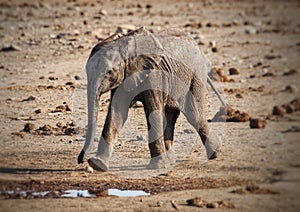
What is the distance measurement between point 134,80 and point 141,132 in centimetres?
220

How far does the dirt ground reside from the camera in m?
8.96

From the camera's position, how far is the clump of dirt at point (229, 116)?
12.2 meters

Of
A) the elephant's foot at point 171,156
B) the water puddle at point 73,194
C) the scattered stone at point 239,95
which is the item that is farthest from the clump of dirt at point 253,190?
the scattered stone at point 239,95

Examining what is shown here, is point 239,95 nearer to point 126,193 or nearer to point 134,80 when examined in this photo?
point 134,80

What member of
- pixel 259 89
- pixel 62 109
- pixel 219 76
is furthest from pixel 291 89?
pixel 62 109

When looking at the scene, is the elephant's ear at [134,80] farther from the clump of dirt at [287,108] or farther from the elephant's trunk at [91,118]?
the clump of dirt at [287,108]

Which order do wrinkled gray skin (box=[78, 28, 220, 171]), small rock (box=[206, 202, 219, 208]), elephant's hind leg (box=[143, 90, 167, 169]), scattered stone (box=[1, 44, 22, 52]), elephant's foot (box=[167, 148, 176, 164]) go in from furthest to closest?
scattered stone (box=[1, 44, 22, 52])
elephant's foot (box=[167, 148, 176, 164])
elephant's hind leg (box=[143, 90, 167, 169])
wrinkled gray skin (box=[78, 28, 220, 171])
small rock (box=[206, 202, 219, 208])

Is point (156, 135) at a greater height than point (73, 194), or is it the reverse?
point (156, 135)

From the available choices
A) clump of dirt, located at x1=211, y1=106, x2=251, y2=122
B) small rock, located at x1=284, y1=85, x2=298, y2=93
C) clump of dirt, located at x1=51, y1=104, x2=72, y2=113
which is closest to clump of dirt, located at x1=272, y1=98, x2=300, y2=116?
clump of dirt, located at x1=211, y1=106, x2=251, y2=122

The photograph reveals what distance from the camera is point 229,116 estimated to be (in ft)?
40.5

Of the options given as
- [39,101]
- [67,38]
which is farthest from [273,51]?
[39,101]

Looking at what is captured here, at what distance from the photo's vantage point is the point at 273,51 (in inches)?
750

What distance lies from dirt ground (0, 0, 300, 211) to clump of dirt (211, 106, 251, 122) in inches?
9.2

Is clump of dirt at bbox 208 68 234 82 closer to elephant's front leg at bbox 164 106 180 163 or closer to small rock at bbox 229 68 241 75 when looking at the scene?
small rock at bbox 229 68 241 75
